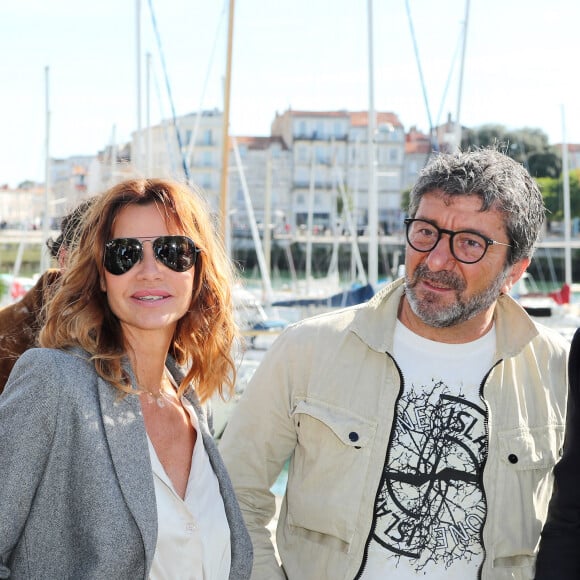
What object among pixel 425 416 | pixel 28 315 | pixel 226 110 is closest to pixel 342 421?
pixel 425 416

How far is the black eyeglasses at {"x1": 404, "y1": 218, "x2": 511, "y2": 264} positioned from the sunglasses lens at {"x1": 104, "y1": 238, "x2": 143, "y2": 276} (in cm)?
82

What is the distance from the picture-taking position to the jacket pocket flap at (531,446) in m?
2.49

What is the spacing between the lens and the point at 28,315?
286 cm

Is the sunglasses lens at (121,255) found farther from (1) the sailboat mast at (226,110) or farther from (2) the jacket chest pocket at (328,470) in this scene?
(1) the sailboat mast at (226,110)

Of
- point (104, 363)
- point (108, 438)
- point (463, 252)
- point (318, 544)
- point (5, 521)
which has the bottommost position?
point (318, 544)

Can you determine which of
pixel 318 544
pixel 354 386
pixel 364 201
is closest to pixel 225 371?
pixel 354 386

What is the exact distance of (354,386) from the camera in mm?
2590

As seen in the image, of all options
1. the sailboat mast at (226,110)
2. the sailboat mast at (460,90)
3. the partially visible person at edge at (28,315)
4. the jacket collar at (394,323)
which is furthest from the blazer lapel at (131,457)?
the sailboat mast at (460,90)

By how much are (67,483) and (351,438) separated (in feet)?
2.79

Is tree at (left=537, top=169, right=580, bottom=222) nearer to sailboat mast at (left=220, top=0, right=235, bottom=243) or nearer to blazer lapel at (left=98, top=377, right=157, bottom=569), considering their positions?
sailboat mast at (left=220, top=0, right=235, bottom=243)

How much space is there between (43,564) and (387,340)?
1.13m

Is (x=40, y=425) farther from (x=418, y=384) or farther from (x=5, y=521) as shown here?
(x=418, y=384)

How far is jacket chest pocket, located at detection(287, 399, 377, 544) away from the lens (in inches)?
96.3

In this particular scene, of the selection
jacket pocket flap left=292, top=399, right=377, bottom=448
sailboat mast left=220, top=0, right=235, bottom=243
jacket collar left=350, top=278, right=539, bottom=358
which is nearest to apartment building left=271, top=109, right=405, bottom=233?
sailboat mast left=220, top=0, right=235, bottom=243
